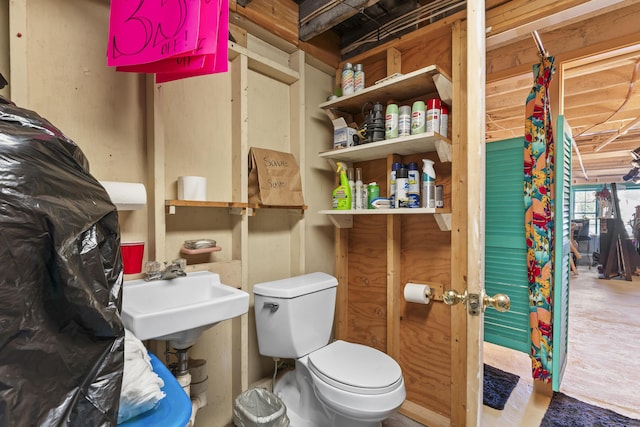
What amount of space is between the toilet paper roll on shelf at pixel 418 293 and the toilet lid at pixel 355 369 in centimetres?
Result: 36

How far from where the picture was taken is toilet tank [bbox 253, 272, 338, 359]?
1.58m

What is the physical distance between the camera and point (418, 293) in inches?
66.4

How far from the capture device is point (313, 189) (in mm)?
2107

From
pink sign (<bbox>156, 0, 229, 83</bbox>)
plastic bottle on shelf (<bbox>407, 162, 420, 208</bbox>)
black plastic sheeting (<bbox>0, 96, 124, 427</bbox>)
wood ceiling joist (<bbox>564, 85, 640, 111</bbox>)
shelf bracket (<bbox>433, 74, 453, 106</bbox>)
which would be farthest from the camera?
wood ceiling joist (<bbox>564, 85, 640, 111</bbox>)

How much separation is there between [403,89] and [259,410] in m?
1.88

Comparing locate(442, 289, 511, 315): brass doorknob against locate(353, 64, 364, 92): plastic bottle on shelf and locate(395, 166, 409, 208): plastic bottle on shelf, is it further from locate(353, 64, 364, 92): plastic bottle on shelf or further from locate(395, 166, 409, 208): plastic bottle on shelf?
locate(353, 64, 364, 92): plastic bottle on shelf

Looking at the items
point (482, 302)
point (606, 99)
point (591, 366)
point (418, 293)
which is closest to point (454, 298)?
point (482, 302)

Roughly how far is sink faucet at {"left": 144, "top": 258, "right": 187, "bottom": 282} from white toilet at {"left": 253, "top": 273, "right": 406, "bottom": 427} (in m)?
0.43

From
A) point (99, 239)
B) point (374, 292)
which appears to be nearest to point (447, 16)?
point (374, 292)

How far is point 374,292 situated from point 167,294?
Answer: 128cm

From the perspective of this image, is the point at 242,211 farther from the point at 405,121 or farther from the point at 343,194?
the point at 405,121

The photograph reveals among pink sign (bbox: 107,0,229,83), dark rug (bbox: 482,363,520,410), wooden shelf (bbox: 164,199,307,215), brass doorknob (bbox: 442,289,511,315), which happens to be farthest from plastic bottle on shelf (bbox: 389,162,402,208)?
dark rug (bbox: 482,363,520,410)

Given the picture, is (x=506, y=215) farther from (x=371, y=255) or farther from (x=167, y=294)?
(x=167, y=294)

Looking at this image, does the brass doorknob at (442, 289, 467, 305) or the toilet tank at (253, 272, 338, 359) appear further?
the toilet tank at (253, 272, 338, 359)
